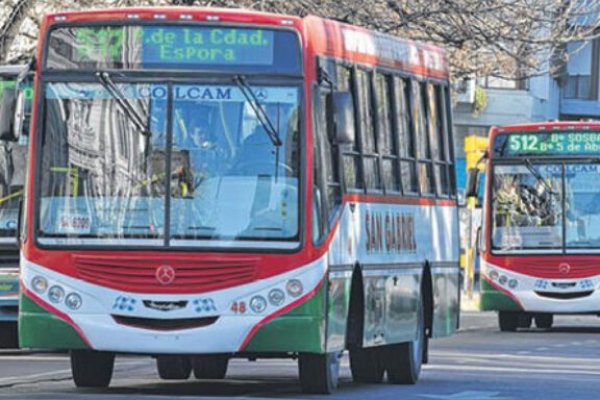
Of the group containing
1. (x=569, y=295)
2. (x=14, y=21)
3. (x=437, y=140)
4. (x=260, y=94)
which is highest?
(x=14, y=21)

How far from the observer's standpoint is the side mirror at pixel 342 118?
54.2 ft

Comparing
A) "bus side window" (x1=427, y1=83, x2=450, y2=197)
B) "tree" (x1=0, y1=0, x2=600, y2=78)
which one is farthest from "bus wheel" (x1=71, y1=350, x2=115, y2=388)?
"tree" (x1=0, y1=0, x2=600, y2=78)

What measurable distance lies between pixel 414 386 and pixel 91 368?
3.16 m

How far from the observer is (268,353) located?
16359 mm

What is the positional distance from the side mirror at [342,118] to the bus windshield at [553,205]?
16.9 meters

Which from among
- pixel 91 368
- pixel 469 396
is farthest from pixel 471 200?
pixel 91 368

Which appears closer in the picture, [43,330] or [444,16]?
[43,330]

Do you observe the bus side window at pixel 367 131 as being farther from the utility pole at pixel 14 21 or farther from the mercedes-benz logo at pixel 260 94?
the utility pole at pixel 14 21

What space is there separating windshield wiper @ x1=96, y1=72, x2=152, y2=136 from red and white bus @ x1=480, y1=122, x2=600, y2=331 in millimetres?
17392

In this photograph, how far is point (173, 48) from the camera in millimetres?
16484

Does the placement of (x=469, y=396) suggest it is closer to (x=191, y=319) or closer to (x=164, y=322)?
(x=191, y=319)

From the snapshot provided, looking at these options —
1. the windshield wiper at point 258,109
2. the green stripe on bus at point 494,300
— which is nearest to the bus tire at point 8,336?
the green stripe on bus at point 494,300

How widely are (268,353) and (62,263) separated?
1587mm

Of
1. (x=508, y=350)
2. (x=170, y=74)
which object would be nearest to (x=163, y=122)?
(x=170, y=74)
